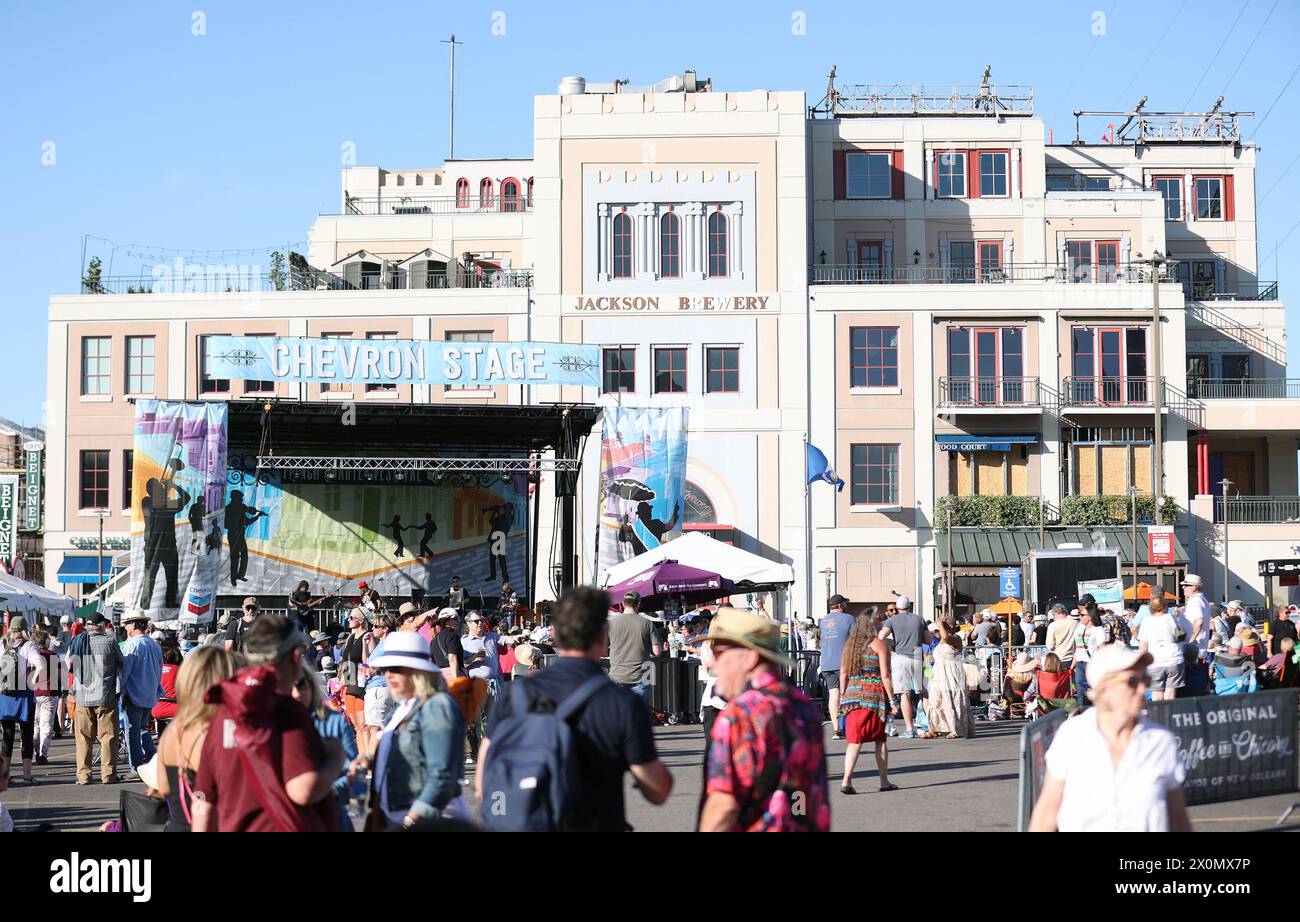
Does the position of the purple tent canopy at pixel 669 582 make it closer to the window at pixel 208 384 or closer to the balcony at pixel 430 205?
the window at pixel 208 384

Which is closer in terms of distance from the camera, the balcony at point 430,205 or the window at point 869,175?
the window at point 869,175

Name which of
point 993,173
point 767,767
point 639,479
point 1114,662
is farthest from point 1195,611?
point 993,173

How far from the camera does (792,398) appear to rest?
4462 cm

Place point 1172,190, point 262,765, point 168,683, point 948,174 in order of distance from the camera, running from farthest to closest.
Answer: point 1172,190 < point 948,174 < point 168,683 < point 262,765

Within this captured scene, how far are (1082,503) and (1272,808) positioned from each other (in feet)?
107

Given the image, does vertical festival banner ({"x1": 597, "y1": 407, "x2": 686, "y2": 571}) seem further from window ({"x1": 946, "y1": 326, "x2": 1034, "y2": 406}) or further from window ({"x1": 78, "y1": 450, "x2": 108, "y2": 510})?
window ({"x1": 78, "y1": 450, "x2": 108, "y2": 510})

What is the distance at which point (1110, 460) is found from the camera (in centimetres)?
4488

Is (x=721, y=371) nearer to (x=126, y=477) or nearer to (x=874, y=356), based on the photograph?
(x=874, y=356)

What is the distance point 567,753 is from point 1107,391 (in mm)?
41656

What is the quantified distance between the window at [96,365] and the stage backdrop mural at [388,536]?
1079 centimetres

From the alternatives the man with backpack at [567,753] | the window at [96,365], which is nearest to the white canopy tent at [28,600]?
the window at [96,365]

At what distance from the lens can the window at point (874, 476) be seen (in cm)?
4472

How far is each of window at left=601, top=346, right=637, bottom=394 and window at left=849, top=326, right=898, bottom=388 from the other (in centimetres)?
624
